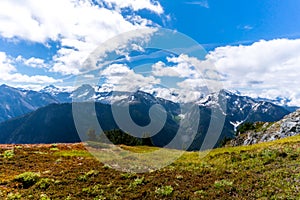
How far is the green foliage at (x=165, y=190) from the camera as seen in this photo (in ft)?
66.0

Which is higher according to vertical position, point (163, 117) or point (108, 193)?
point (163, 117)

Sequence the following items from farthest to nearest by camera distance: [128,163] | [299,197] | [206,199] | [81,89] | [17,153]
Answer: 1. [17,153]
2. [128,163]
3. [81,89]
4. [206,199]
5. [299,197]

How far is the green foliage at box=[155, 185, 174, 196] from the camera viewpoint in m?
20.1

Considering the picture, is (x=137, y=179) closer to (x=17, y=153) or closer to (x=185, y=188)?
(x=185, y=188)

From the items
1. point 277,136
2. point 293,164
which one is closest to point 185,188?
point 293,164

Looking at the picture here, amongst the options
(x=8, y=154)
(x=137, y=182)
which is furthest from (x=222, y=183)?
(x=8, y=154)

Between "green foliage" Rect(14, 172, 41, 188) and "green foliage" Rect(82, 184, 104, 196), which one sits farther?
"green foliage" Rect(14, 172, 41, 188)

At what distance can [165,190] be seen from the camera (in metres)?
20.7

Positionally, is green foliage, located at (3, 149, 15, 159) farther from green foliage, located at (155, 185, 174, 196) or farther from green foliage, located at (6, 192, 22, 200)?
green foliage, located at (155, 185, 174, 196)

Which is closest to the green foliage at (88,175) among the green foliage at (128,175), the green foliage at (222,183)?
the green foliage at (128,175)

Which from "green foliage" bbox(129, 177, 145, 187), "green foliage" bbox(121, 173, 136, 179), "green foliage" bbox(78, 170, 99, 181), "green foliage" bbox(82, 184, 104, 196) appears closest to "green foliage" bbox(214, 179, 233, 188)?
"green foliage" bbox(129, 177, 145, 187)

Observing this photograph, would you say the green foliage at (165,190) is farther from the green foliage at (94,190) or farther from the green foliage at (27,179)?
the green foliage at (27,179)

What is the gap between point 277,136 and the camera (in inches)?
2899

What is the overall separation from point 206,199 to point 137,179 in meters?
6.93
